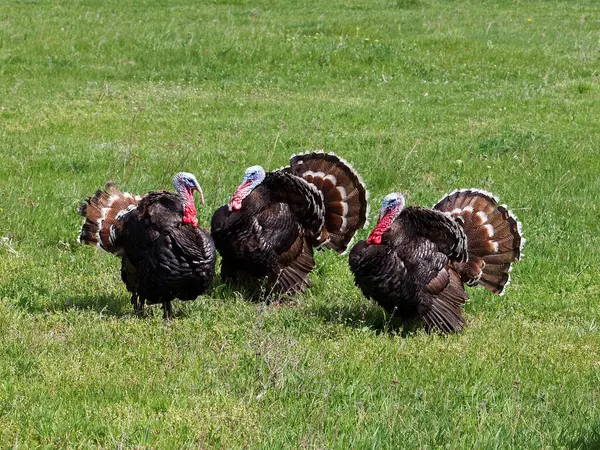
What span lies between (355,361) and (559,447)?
62.1 inches

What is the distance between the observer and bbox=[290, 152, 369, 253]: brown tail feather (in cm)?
797

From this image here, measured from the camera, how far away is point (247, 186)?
781cm

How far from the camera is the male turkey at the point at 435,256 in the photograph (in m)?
6.81

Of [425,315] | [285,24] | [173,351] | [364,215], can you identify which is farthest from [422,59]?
[173,351]

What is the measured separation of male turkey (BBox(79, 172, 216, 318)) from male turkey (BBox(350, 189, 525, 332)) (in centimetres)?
109

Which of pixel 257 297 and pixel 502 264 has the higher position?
pixel 502 264

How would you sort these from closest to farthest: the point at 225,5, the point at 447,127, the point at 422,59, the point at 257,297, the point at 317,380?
1. the point at 317,380
2. the point at 257,297
3. the point at 447,127
4. the point at 422,59
5. the point at 225,5

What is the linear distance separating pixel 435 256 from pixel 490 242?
0.63m

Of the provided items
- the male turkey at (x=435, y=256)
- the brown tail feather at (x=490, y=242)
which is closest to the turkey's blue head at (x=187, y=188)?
the male turkey at (x=435, y=256)

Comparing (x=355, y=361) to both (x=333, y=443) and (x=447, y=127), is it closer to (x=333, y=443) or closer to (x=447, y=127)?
(x=333, y=443)

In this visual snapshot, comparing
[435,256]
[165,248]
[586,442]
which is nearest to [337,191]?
[435,256]

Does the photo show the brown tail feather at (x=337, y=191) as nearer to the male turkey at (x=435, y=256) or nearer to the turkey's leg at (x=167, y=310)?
the male turkey at (x=435, y=256)

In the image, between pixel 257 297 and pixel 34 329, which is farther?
pixel 257 297

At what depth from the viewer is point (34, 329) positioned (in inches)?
256
